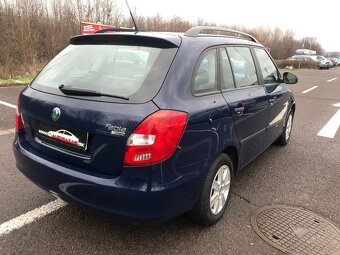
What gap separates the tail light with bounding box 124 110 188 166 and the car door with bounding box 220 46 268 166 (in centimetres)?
98

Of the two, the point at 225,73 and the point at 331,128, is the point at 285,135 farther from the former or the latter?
the point at 225,73

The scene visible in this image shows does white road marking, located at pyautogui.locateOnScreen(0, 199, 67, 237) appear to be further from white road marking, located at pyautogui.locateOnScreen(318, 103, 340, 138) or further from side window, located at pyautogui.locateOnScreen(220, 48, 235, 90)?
white road marking, located at pyautogui.locateOnScreen(318, 103, 340, 138)

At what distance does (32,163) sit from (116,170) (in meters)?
0.86

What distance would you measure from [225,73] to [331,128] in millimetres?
5286

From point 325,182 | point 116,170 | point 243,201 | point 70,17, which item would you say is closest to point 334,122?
point 325,182

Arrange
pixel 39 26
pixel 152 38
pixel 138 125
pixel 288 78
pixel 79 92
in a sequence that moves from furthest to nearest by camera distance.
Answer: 1. pixel 39 26
2. pixel 288 78
3. pixel 152 38
4. pixel 79 92
5. pixel 138 125

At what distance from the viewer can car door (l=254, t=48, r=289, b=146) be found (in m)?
4.39

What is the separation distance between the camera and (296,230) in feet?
10.8

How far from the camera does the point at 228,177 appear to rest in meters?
3.40

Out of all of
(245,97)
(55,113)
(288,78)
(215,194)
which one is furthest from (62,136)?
(288,78)

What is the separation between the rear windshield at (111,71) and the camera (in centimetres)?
260

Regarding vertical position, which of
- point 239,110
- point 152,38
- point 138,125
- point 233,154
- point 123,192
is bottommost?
point 233,154

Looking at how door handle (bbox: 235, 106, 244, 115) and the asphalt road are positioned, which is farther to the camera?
door handle (bbox: 235, 106, 244, 115)

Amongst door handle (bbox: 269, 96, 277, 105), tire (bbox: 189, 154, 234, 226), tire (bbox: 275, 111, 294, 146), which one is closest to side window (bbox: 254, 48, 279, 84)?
door handle (bbox: 269, 96, 277, 105)
